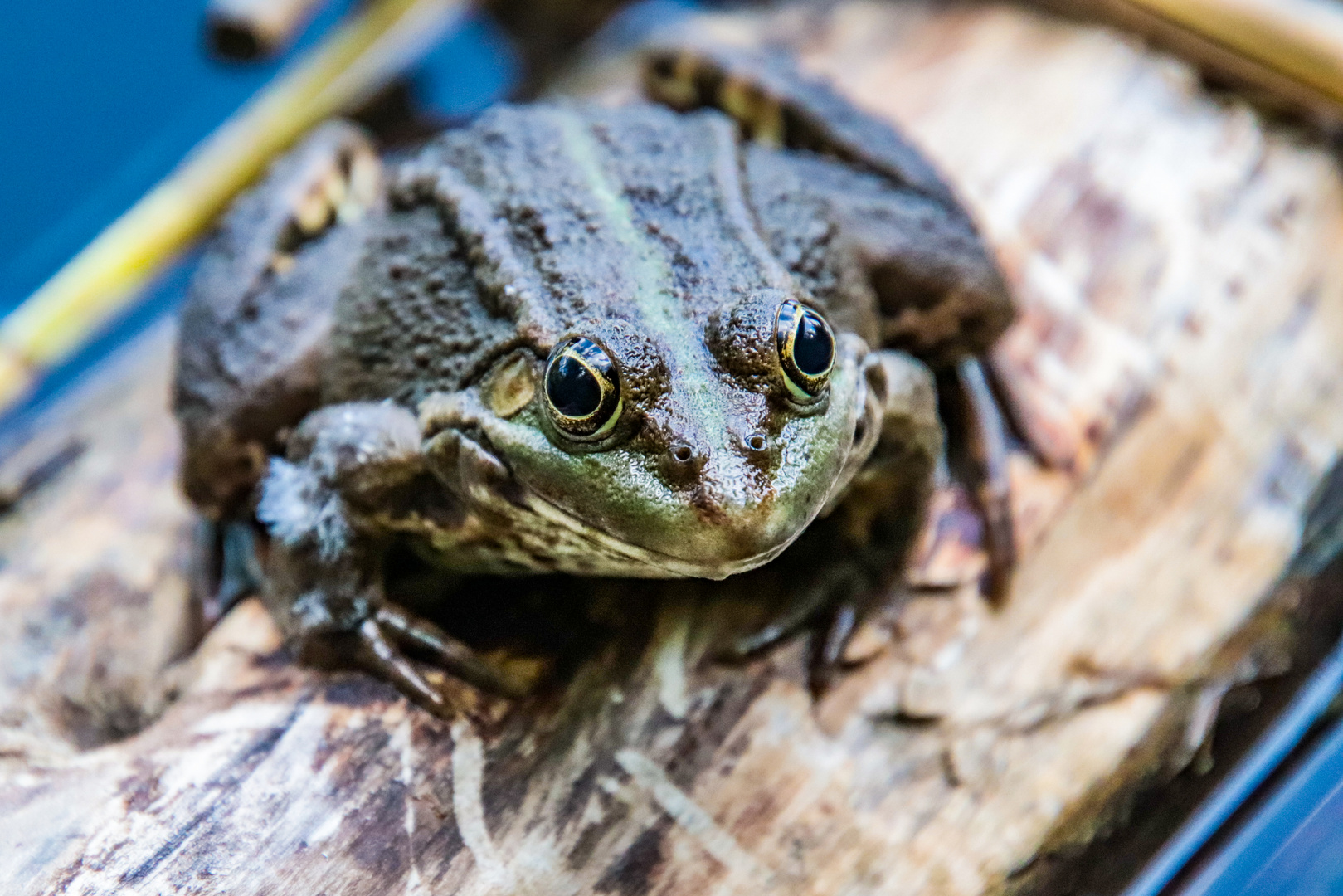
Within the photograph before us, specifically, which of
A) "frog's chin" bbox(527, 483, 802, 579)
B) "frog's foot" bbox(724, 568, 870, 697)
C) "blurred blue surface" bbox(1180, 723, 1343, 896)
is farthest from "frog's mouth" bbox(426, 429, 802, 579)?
"blurred blue surface" bbox(1180, 723, 1343, 896)

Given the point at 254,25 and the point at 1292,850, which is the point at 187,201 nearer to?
the point at 254,25

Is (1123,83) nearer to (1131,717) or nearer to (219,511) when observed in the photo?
(1131,717)

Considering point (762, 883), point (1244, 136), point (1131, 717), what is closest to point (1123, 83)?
point (1244, 136)

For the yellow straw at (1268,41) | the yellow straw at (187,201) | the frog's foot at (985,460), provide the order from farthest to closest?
1. the yellow straw at (187,201)
2. the yellow straw at (1268,41)
3. the frog's foot at (985,460)

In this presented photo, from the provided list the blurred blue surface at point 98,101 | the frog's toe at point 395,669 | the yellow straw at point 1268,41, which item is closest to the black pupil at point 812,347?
the frog's toe at point 395,669

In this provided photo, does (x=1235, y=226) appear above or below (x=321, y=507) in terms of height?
below

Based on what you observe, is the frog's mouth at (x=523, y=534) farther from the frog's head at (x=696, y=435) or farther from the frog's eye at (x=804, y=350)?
the frog's eye at (x=804, y=350)

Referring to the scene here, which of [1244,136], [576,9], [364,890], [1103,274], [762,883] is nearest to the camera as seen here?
[364,890]
